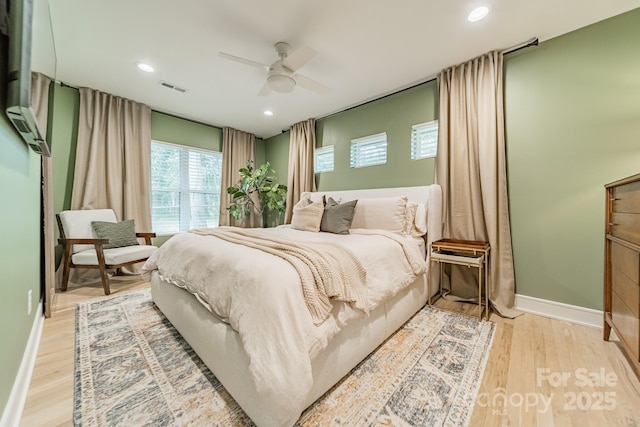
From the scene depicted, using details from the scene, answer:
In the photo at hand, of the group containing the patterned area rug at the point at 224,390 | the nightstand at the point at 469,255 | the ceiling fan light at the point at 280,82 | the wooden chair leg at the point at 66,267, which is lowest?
the patterned area rug at the point at 224,390

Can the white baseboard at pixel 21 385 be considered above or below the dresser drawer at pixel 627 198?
below

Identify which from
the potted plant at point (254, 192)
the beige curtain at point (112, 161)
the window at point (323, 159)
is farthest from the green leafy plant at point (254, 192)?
the beige curtain at point (112, 161)

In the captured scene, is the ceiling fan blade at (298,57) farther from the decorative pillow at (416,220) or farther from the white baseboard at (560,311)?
the white baseboard at (560,311)

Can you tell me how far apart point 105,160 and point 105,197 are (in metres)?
0.54

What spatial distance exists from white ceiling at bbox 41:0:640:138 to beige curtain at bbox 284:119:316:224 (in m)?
1.16

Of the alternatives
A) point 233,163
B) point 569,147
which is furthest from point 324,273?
point 233,163

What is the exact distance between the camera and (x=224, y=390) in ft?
4.51

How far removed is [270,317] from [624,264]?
210 cm

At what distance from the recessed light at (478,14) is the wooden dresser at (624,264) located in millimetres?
1567

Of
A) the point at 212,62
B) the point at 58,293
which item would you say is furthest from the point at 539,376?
the point at 58,293

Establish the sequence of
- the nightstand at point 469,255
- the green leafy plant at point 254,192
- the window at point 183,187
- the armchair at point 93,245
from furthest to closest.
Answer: the green leafy plant at point 254,192, the window at point 183,187, the armchair at point 93,245, the nightstand at point 469,255

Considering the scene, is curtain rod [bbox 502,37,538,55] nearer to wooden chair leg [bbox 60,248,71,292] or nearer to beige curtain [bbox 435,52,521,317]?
beige curtain [bbox 435,52,521,317]

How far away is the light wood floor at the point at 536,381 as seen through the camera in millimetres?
1190

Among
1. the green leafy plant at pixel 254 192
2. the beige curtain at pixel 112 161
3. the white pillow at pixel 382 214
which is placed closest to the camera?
the white pillow at pixel 382 214
